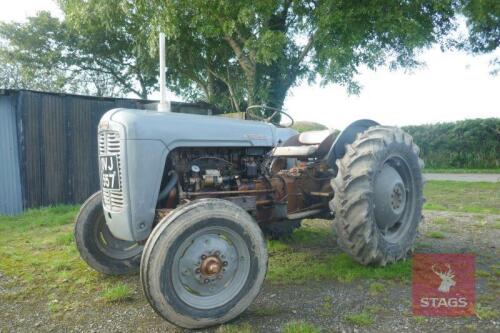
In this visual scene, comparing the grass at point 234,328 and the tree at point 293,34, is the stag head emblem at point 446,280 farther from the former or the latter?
the tree at point 293,34

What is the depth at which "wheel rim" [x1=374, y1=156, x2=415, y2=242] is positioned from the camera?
3885 mm

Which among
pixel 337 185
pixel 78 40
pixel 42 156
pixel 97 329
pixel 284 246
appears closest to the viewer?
pixel 97 329

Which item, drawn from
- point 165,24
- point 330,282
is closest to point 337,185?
point 330,282

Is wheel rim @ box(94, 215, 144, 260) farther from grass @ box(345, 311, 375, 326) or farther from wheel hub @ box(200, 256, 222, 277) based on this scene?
grass @ box(345, 311, 375, 326)

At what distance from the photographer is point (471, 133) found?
17.9 m

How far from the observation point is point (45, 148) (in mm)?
8469

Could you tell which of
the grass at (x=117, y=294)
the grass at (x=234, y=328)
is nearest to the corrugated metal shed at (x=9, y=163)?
the grass at (x=117, y=294)

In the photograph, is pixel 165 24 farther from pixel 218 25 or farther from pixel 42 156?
pixel 42 156

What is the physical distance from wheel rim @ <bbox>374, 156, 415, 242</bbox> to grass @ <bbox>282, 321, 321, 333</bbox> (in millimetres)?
1640

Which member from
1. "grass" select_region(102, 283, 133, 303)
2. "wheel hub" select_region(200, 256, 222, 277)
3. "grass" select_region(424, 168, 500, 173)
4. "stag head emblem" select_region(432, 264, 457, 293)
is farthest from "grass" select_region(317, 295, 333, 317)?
"grass" select_region(424, 168, 500, 173)

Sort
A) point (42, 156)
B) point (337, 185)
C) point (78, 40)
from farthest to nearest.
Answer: point (78, 40) < point (42, 156) < point (337, 185)

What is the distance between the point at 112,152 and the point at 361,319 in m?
2.24

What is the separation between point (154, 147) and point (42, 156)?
21.5 ft

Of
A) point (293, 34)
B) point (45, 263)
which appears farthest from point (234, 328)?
point (293, 34)
